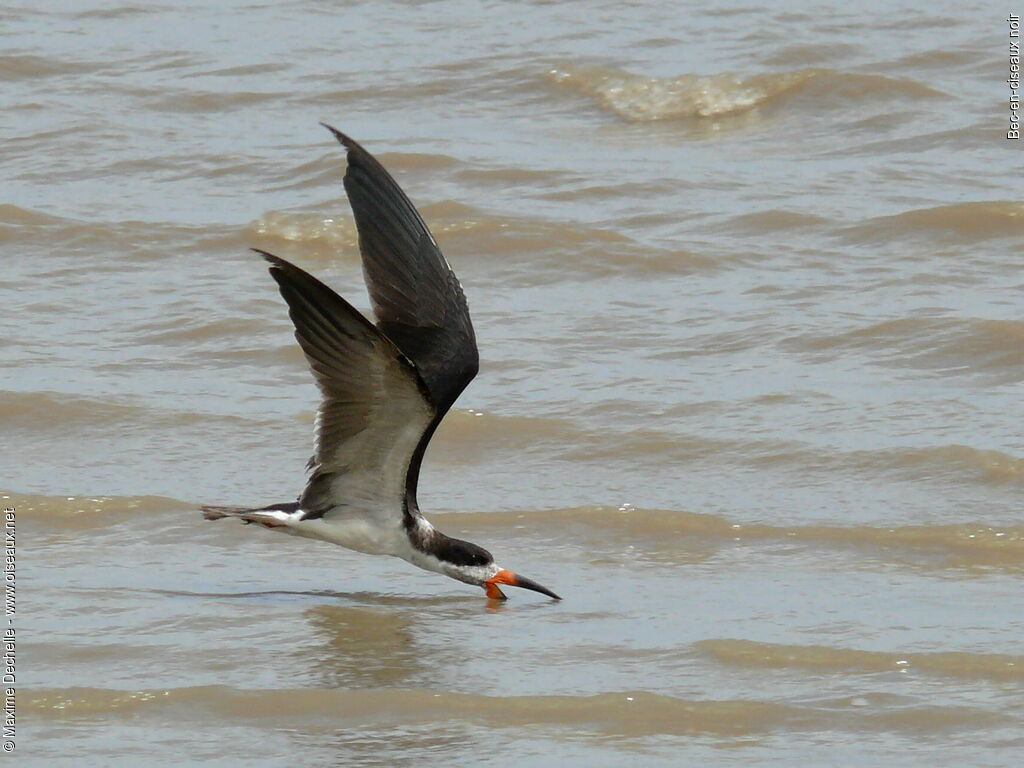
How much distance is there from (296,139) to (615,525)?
5.37 m

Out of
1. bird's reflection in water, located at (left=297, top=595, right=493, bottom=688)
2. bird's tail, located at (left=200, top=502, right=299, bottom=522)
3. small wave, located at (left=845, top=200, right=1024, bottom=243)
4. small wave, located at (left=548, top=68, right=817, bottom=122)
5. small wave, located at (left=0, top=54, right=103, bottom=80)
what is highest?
small wave, located at (left=0, top=54, right=103, bottom=80)

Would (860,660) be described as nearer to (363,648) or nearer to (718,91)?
(363,648)

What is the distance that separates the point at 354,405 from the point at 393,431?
170 millimetres

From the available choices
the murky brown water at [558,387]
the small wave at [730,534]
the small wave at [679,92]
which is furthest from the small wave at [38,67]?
the small wave at [730,534]

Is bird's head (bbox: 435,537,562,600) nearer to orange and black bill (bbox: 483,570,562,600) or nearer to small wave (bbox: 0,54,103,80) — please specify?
orange and black bill (bbox: 483,570,562,600)

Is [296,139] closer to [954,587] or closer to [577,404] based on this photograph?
[577,404]

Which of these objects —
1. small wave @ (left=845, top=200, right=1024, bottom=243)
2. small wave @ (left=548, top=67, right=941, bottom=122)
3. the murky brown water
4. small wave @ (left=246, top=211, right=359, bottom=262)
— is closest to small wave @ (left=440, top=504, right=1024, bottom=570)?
the murky brown water

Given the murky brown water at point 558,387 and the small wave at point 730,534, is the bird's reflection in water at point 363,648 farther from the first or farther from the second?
the small wave at point 730,534

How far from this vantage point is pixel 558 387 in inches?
314

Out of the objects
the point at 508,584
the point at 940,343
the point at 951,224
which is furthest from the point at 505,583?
the point at 951,224

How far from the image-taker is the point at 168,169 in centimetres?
1088

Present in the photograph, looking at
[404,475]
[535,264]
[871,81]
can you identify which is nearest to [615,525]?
[404,475]

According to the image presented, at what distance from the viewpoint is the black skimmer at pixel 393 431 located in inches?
232

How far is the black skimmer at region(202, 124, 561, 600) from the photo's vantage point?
589 cm
